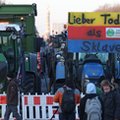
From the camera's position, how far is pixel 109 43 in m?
16.4

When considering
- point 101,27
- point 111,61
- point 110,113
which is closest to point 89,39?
point 101,27

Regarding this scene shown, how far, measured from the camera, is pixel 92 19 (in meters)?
16.6

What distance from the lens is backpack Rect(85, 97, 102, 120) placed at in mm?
10359

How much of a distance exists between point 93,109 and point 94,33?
6408 millimetres

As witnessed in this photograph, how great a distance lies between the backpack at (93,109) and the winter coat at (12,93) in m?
4.16

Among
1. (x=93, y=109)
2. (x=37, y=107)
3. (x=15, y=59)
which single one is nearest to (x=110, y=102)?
(x=93, y=109)

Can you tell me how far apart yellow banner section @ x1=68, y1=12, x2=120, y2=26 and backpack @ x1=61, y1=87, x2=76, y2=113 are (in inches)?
198

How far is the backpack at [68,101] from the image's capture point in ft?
38.2

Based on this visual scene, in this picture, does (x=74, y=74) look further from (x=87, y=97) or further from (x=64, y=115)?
(x=87, y=97)

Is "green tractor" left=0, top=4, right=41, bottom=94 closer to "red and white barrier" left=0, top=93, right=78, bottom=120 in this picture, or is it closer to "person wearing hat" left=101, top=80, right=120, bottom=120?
"red and white barrier" left=0, top=93, right=78, bottom=120

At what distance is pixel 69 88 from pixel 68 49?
4.73m

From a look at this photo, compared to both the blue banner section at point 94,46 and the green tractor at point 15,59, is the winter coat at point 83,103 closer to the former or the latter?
the green tractor at point 15,59

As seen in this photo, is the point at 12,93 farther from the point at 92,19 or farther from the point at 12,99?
the point at 92,19

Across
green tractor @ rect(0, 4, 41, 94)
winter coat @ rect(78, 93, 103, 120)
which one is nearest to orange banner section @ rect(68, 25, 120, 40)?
green tractor @ rect(0, 4, 41, 94)
